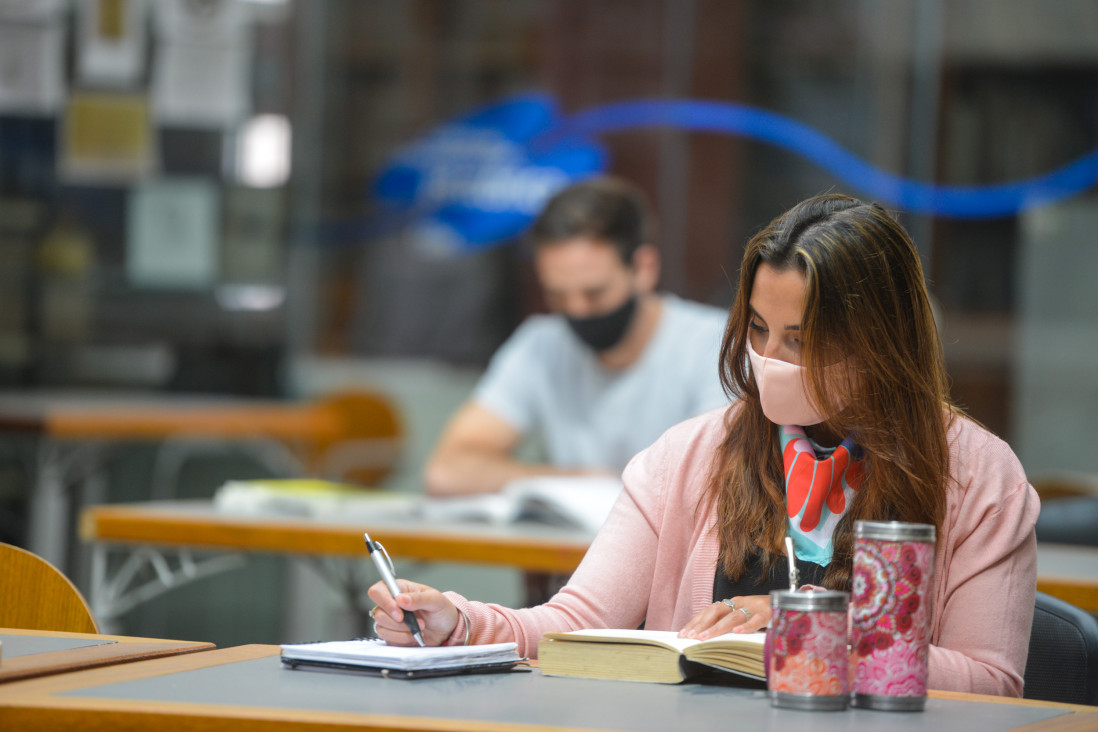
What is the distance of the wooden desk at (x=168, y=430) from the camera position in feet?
14.3

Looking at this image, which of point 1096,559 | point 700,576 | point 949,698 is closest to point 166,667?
point 700,576

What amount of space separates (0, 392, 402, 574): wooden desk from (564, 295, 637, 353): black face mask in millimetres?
1705

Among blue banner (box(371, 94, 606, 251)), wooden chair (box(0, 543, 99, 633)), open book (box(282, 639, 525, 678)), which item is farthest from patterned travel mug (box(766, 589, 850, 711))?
blue banner (box(371, 94, 606, 251))

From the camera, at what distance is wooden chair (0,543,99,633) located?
5.31ft

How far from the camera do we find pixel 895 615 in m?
1.19

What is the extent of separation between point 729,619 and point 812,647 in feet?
0.67

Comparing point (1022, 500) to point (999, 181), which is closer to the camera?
point (1022, 500)

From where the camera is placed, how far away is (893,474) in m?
1.48

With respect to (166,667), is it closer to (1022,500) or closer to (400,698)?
(400,698)

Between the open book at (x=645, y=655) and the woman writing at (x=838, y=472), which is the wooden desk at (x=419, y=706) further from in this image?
the woman writing at (x=838, y=472)

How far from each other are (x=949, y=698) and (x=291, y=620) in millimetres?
3029

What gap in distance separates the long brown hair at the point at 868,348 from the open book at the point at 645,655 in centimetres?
24

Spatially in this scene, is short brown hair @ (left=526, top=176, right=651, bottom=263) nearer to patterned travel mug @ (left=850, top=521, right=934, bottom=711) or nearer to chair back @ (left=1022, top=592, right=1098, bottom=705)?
chair back @ (left=1022, top=592, right=1098, bottom=705)

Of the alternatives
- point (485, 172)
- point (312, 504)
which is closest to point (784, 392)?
point (312, 504)
